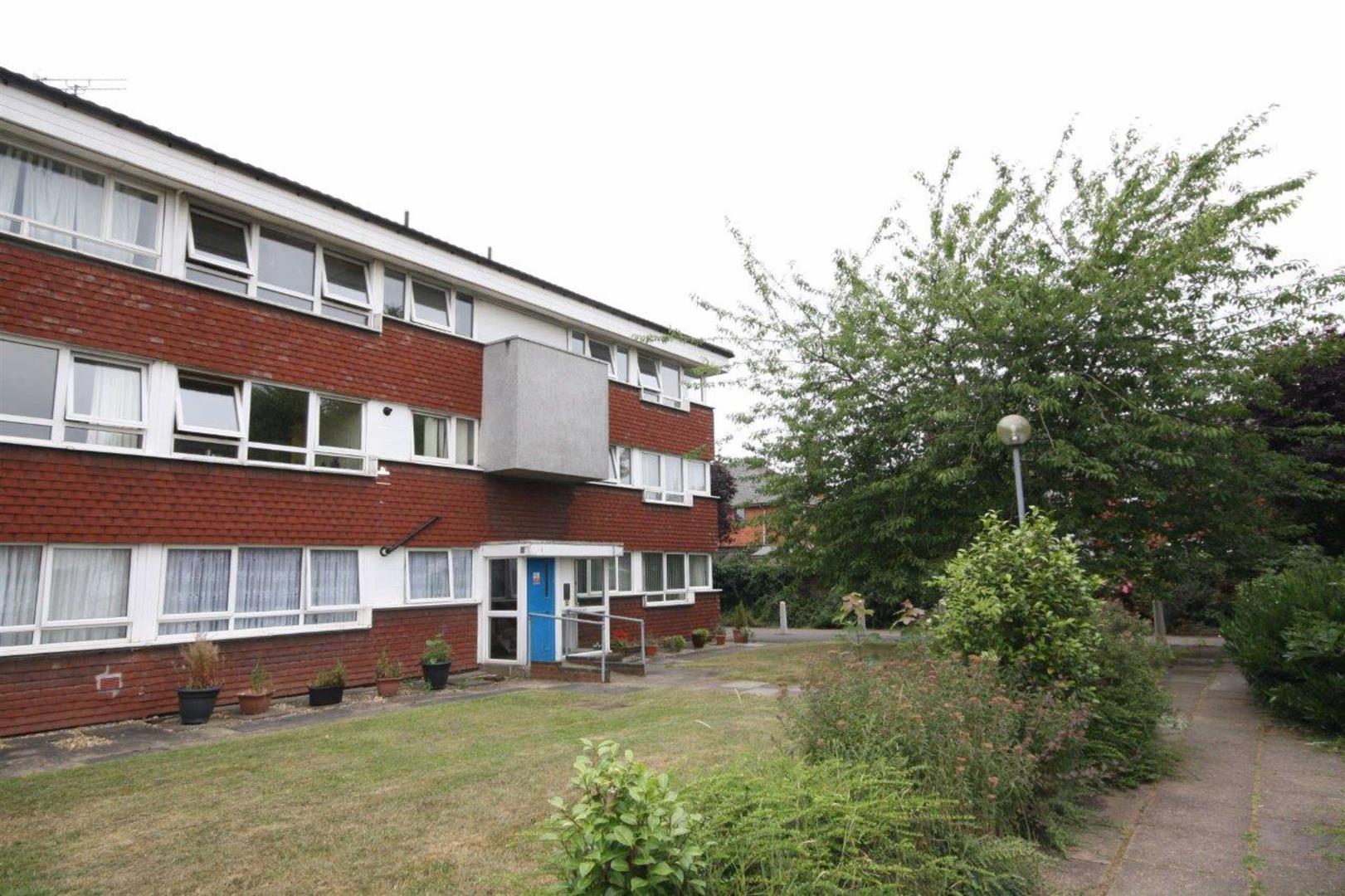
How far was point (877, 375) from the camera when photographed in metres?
14.5

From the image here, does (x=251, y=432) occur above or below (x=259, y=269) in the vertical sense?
below

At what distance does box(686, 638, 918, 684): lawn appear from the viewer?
45.4ft

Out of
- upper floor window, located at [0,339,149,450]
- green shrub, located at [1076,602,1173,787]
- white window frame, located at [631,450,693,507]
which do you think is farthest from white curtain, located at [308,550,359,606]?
green shrub, located at [1076,602,1173,787]

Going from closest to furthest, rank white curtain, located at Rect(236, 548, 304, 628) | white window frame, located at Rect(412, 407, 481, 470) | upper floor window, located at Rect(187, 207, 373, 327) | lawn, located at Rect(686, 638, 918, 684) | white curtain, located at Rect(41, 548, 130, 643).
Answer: white curtain, located at Rect(41, 548, 130, 643) < white curtain, located at Rect(236, 548, 304, 628) < upper floor window, located at Rect(187, 207, 373, 327) < lawn, located at Rect(686, 638, 918, 684) < white window frame, located at Rect(412, 407, 481, 470)

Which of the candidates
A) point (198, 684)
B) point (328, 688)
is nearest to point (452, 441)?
point (328, 688)

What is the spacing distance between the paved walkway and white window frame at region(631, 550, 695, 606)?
13.5 metres

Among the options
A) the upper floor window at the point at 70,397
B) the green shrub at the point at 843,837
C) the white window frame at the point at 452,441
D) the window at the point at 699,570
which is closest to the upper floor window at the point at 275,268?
the upper floor window at the point at 70,397

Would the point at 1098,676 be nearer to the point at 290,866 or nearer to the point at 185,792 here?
the point at 290,866

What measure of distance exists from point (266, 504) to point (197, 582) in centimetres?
143

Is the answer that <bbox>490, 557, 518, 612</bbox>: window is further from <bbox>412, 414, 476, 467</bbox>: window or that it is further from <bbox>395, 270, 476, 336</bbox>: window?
<bbox>395, 270, 476, 336</bbox>: window

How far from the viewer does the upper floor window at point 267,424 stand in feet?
38.1

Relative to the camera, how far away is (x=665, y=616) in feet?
68.1

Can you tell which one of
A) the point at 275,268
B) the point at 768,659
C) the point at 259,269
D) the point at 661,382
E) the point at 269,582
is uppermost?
the point at 661,382

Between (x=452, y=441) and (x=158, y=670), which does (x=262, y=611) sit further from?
(x=452, y=441)
